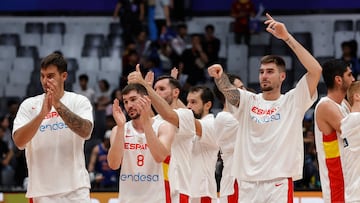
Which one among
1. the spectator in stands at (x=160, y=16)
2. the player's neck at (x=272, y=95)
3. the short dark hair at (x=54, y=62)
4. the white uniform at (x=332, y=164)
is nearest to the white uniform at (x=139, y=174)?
the short dark hair at (x=54, y=62)

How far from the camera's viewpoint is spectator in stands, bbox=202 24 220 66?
2212 cm

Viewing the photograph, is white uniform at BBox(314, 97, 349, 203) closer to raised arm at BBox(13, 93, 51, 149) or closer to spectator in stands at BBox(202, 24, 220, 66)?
raised arm at BBox(13, 93, 51, 149)

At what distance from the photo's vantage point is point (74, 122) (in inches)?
378

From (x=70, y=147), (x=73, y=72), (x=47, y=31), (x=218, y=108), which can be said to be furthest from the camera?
(x=47, y=31)

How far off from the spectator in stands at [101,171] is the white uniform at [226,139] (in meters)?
4.35

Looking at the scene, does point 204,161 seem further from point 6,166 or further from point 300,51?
point 6,166

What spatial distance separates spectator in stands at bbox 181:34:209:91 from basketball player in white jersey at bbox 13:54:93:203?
445 inches

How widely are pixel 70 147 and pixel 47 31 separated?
51.5 ft

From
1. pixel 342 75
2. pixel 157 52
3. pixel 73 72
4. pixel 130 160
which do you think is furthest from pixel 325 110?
pixel 73 72

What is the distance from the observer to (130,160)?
34.3ft

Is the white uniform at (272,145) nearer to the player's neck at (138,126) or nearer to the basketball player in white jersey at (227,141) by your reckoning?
the player's neck at (138,126)

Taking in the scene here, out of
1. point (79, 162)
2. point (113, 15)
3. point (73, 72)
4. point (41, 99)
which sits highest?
point (113, 15)

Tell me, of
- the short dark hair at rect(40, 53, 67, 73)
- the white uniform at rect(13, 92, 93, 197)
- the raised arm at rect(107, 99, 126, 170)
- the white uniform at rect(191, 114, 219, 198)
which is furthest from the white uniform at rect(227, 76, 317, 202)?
the short dark hair at rect(40, 53, 67, 73)

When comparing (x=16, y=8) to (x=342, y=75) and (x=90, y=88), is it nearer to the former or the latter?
→ (x=90, y=88)
